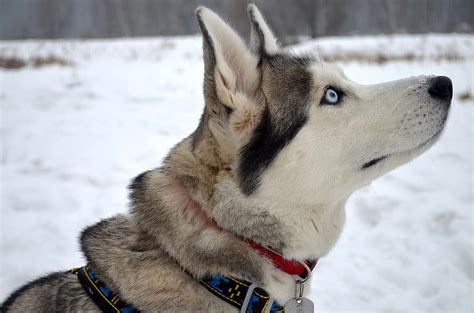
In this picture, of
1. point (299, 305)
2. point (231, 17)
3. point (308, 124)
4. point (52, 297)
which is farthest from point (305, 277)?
point (231, 17)

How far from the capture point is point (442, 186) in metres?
4.08

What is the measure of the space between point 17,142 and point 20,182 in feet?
5.74

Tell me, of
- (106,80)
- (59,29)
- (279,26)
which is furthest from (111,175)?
(59,29)

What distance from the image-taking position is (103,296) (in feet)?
5.33

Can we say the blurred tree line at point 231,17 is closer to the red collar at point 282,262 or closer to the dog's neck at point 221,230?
the dog's neck at point 221,230

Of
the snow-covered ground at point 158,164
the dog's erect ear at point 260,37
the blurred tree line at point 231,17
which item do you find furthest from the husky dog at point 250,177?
the blurred tree line at point 231,17

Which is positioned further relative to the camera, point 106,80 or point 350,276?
point 106,80

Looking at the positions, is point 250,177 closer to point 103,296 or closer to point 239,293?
point 239,293

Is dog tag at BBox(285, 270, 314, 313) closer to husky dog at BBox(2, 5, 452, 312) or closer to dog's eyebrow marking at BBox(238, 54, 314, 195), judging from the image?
husky dog at BBox(2, 5, 452, 312)

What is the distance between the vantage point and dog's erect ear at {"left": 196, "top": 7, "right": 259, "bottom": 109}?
5.28 feet

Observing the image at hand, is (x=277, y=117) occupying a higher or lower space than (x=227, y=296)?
higher

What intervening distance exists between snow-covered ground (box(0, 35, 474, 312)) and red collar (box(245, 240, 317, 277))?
3.73ft

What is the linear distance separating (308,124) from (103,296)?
3.66 ft

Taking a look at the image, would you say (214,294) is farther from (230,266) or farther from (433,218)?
(433,218)
